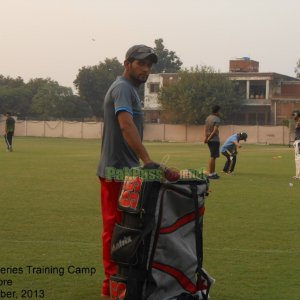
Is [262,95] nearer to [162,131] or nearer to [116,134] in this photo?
[162,131]

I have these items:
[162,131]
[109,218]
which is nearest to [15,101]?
[162,131]

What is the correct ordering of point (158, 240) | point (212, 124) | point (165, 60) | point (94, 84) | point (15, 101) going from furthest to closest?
point (165, 60) < point (94, 84) < point (15, 101) < point (212, 124) < point (158, 240)

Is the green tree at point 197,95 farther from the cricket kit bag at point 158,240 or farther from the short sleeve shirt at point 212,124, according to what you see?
the cricket kit bag at point 158,240

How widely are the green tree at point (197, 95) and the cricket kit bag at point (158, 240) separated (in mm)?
67184

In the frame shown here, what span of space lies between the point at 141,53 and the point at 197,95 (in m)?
68.3

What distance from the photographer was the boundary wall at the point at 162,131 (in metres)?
63.2

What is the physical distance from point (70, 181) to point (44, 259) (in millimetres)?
9627

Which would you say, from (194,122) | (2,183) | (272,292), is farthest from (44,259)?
(194,122)

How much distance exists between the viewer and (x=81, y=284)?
6266 mm

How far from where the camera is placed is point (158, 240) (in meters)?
5.16

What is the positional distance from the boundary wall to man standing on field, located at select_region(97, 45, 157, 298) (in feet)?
187

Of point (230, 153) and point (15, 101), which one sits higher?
point (15, 101)

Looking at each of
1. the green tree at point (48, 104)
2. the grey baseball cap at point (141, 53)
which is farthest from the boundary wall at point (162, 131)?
the grey baseball cap at point (141, 53)

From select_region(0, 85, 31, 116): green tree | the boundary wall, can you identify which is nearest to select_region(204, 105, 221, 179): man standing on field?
the boundary wall
